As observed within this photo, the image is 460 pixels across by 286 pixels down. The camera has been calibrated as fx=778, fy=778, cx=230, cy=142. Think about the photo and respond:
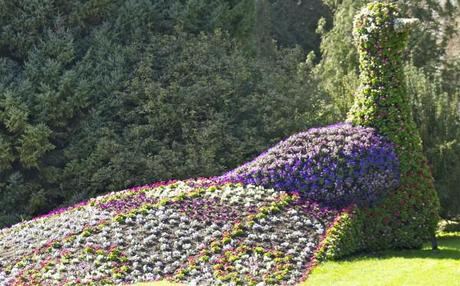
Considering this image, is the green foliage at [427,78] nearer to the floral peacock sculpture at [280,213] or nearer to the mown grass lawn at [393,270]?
the floral peacock sculpture at [280,213]

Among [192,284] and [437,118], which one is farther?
[437,118]

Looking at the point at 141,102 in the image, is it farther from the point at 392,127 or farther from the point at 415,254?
the point at 415,254

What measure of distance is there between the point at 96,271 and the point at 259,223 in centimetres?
217

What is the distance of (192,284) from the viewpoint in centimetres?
855

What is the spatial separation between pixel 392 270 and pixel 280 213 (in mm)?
1736

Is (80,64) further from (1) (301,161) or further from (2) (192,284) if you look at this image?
(2) (192,284)

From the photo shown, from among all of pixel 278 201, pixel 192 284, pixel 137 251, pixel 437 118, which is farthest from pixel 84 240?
pixel 437 118

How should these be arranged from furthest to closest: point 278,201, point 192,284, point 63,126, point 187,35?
1. point 187,35
2. point 63,126
3. point 278,201
4. point 192,284

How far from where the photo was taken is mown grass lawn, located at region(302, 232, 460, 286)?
8.51m

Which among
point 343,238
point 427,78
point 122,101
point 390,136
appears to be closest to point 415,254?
point 343,238

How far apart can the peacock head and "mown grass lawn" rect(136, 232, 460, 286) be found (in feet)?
8.93

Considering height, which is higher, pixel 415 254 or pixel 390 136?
pixel 390 136

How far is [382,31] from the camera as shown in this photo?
10562 mm

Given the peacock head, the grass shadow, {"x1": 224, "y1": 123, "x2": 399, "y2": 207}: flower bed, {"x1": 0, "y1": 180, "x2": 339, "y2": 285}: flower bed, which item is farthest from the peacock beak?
the grass shadow
